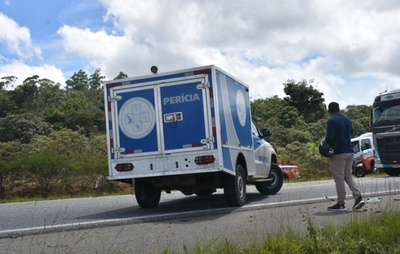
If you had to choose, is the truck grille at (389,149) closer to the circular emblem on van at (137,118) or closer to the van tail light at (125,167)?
the circular emblem on van at (137,118)

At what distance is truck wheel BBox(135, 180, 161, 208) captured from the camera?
1090cm

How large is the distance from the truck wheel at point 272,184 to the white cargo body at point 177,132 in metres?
2.61

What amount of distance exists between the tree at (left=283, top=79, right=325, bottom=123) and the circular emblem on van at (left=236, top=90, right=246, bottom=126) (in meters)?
42.1

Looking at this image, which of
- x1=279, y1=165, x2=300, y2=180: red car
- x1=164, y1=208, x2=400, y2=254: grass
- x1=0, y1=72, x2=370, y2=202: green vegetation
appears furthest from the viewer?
x1=279, y1=165, x2=300, y2=180: red car

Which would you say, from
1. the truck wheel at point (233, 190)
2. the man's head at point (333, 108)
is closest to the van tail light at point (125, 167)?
the truck wheel at point (233, 190)

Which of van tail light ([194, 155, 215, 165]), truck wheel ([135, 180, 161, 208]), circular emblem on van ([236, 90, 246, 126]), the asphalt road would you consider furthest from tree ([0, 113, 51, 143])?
van tail light ([194, 155, 215, 165])

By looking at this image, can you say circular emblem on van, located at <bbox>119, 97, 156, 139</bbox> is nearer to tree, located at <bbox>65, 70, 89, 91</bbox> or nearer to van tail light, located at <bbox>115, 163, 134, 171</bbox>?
van tail light, located at <bbox>115, 163, 134, 171</bbox>

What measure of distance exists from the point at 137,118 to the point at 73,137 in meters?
17.9

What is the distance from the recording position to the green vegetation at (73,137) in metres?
17.4

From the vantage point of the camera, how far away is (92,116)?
139 ft

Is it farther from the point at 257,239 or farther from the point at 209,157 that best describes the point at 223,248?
the point at 209,157

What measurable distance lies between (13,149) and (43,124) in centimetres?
→ 1402

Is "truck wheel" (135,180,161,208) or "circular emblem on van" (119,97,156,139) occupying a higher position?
"circular emblem on van" (119,97,156,139)

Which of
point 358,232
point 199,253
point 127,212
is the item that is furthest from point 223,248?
point 127,212
